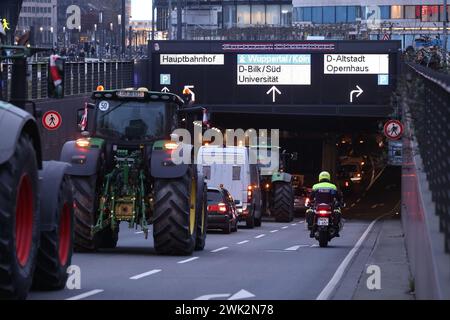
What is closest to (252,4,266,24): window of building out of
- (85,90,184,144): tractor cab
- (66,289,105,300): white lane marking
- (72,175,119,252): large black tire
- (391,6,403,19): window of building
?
(391,6,403,19): window of building

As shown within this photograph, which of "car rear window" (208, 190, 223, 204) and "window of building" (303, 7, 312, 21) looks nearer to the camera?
"car rear window" (208, 190, 223, 204)

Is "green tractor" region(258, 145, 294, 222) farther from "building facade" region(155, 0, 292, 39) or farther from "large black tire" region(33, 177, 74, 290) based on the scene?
"building facade" region(155, 0, 292, 39)

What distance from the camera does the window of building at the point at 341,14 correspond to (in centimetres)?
13800

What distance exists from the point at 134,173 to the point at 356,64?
107 feet

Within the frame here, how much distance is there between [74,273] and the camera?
1784cm

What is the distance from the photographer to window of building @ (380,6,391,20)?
134 metres

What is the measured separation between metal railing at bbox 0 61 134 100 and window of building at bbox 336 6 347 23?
81138mm

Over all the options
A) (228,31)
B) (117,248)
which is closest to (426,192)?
(117,248)

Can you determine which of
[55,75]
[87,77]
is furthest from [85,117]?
[87,77]

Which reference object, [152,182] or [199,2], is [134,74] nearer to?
[152,182]

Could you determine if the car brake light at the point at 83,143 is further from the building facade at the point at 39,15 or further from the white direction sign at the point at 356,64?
the building facade at the point at 39,15

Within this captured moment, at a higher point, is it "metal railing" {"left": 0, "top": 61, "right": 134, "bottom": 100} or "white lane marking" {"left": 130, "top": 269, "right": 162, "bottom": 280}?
"metal railing" {"left": 0, "top": 61, "right": 134, "bottom": 100}

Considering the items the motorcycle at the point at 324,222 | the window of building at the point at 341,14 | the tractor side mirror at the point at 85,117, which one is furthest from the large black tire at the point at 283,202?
the window of building at the point at 341,14
